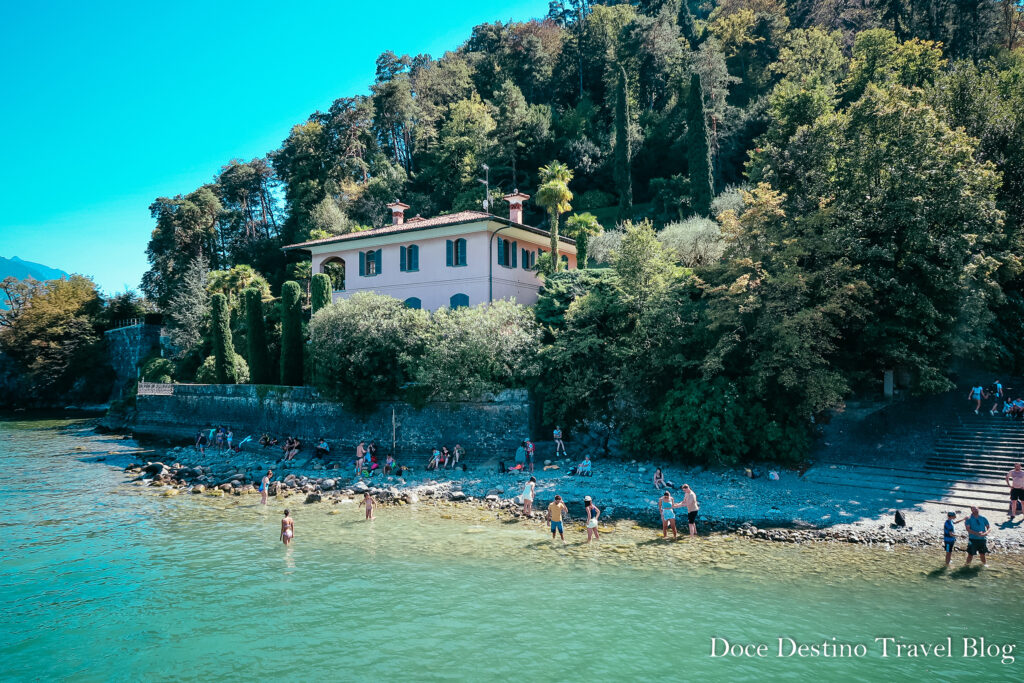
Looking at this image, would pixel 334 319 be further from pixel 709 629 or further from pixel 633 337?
pixel 709 629

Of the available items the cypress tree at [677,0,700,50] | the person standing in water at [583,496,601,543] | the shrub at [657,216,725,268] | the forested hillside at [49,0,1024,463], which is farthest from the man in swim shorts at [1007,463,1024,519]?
the cypress tree at [677,0,700,50]

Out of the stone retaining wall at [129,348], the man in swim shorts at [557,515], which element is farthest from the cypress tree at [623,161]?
the stone retaining wall at [129,348]

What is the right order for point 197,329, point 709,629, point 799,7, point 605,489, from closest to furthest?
point 709,629, point 605,489, point 197,329, point 799,7

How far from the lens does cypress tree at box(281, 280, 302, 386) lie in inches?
1372

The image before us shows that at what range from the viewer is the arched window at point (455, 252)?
32.9 metres

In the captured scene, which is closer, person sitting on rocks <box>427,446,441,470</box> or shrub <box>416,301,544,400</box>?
person sitting on rocks <box>427,446,441,470</box>

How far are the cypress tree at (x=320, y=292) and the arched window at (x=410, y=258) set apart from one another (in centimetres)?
437

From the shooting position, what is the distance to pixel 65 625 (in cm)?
1302

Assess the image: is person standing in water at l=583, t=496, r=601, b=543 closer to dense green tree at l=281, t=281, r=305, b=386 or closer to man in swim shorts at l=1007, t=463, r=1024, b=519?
man in swim shorts at l=1007, t=463, r=1024, b=519

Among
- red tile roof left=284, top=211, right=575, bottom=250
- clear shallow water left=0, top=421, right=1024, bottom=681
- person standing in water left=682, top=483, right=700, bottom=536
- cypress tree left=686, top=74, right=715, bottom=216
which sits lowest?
clear shallow water left=0, top=421, right=1024, bottom=681

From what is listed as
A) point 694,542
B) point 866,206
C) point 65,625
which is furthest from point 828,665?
point 866,206

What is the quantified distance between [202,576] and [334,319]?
14723 millimetres

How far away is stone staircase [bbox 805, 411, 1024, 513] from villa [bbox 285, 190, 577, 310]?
18.0 metres

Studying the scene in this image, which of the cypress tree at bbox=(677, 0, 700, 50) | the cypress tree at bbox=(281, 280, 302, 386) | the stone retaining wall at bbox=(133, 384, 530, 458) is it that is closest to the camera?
the stone retaining wall at bbox=(133, 384, 530, 458)
